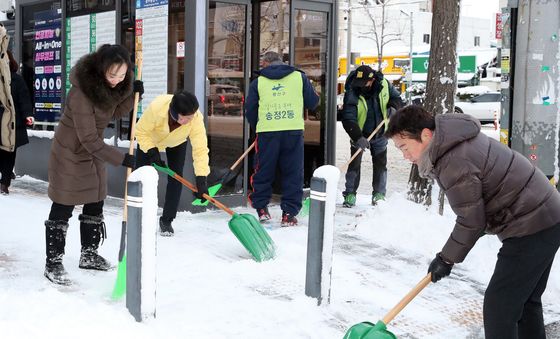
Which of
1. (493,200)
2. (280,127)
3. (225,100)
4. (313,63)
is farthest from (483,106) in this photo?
(493,200)

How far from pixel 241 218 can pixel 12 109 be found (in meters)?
3.48

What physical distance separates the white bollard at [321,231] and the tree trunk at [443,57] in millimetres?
3137

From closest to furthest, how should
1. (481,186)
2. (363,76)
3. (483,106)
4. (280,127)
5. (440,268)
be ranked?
1. (481,186)
2. (440,268)
3. (280,127)
4. (363,76)
5. (483,106)

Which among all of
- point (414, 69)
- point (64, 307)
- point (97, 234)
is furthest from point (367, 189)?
point (414, 69)

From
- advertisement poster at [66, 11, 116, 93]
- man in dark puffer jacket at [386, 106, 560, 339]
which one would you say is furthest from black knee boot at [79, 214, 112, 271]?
advertisement poster at [66, 11, 116, 93]

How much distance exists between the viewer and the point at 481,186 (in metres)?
3.19

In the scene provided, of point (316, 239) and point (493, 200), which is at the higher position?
point (493, 200)

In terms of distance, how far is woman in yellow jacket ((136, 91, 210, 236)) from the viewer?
5.84 meters

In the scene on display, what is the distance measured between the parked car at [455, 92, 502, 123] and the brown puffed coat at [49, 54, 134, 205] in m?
22.6

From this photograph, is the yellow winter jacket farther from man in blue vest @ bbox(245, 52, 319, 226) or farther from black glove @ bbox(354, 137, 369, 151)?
black glove @ bbox(354, 137, 369, 151)

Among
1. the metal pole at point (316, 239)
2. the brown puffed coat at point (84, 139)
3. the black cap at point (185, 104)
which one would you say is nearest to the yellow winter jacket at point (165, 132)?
the black cap at point (185, 104)

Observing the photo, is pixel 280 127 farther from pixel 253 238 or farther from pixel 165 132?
pixel 253 238

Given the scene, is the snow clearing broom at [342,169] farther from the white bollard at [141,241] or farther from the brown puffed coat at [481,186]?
the brown puffed coat at [481,186]

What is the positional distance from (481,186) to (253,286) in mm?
2239
